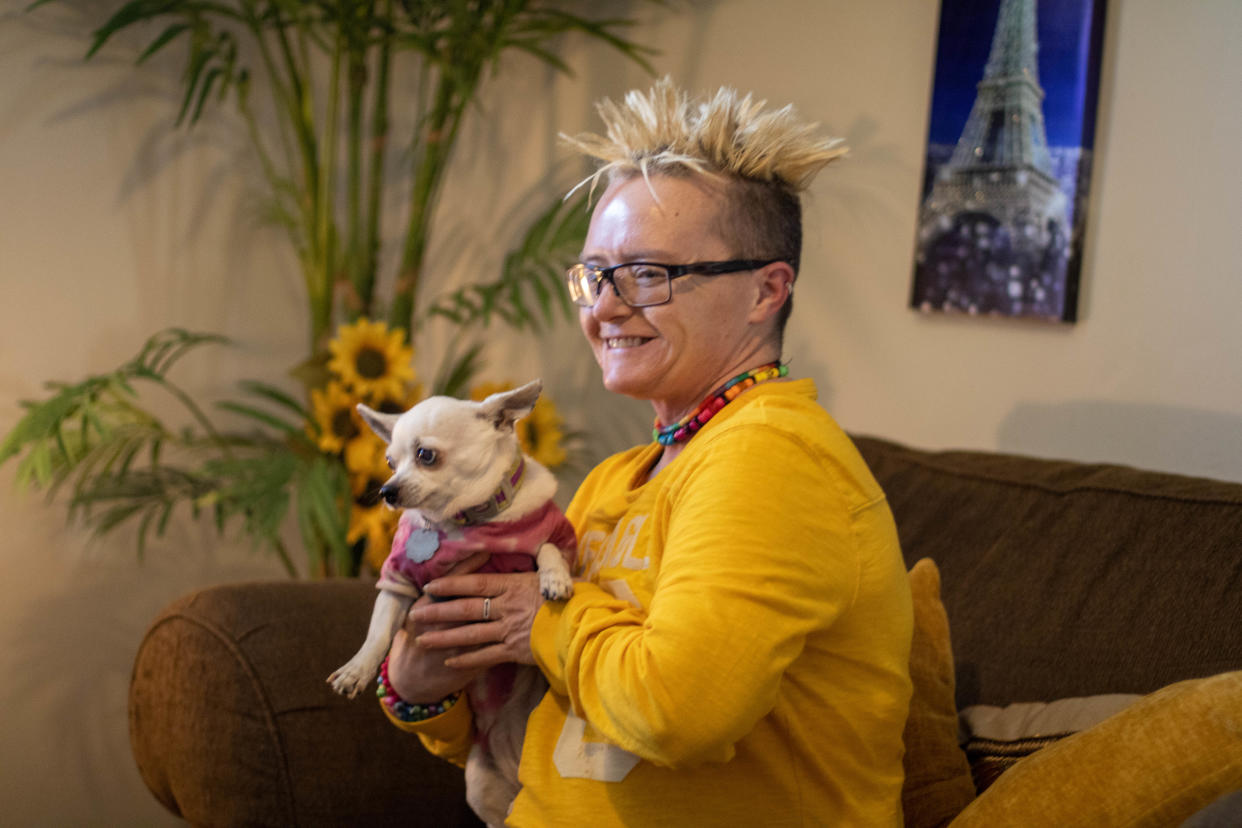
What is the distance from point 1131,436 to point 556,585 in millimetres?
1284

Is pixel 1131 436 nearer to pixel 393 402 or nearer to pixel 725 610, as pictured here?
pixel 725 610

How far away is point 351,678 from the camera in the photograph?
1.07 m

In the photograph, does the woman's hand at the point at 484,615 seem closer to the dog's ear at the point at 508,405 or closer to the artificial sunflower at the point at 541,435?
the dog's ear at the point at 508,405

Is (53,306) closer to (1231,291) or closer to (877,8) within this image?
(877,8)

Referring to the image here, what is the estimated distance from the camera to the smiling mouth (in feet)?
3.82

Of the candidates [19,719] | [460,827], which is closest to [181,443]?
[19,719]

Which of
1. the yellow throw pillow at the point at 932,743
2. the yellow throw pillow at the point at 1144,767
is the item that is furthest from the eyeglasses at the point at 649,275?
the yellow throw pillow at the point at 1144,767

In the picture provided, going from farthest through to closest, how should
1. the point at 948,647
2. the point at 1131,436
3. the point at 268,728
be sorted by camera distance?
the point at 1131,436, the point at 268,728, the point at 948,647

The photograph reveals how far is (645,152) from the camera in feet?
3.84

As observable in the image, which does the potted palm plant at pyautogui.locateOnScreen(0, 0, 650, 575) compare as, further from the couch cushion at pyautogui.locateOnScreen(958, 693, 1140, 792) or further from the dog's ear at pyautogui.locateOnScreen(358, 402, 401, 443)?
the couch cushion at pyautogui.locateOnScreen(958, 693, 1140, 792)

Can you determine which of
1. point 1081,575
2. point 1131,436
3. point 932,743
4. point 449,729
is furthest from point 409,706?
point 1131,436

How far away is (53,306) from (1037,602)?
88.6 inches

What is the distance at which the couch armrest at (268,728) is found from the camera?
4.77 ft

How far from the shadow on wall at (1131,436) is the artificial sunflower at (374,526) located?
1284 mm
